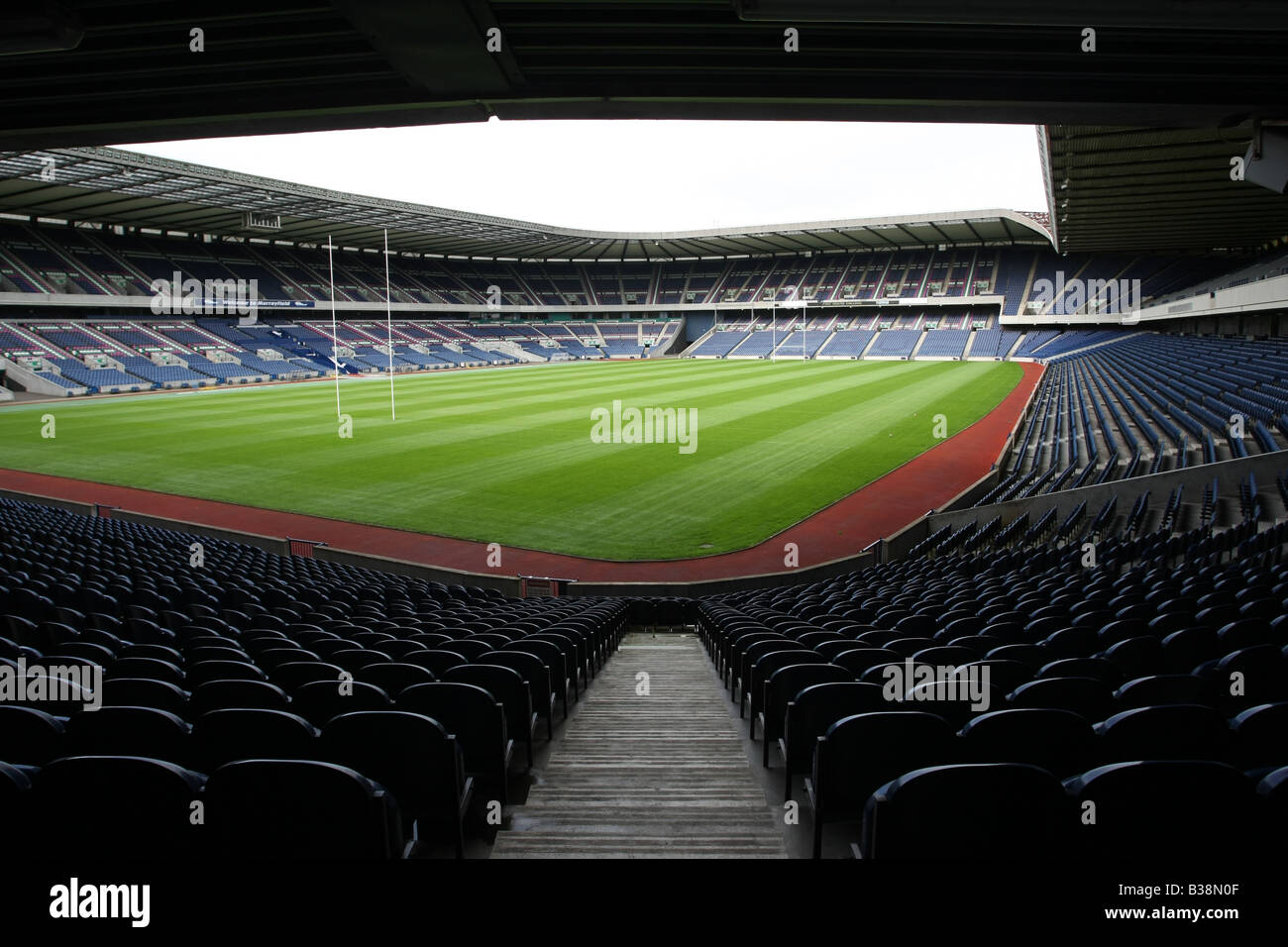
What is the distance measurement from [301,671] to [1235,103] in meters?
12.2

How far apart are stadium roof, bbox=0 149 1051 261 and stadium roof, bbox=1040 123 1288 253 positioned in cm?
1674

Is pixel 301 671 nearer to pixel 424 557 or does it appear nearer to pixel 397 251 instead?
pixel 424 557

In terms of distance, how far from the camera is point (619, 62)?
8695 millimetres

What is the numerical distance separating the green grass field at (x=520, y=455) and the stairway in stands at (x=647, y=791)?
9597 mm

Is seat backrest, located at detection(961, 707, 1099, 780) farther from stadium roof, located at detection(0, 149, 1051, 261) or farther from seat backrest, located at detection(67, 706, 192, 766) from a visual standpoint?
stadium roof, located at detection(0, 149, 1051, 261)

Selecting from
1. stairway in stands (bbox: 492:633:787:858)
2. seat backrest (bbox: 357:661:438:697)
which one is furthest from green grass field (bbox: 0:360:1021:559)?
seat backrest (bbox: 357:661:438:697)

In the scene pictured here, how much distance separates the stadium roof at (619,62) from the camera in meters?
6.97

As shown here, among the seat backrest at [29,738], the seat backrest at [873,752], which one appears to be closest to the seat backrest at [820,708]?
the seat backrest at [873,752]

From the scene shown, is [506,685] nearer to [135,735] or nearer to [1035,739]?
[135,735]

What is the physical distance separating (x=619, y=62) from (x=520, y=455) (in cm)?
1966

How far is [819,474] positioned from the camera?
79.0 ft

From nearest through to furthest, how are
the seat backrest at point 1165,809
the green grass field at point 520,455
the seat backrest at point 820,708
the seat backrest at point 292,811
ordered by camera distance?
the seat backrest at point 1165,809
the seat backrest at point 292,811
the seat backrest at point 820,708
the green grass field at point 520,455

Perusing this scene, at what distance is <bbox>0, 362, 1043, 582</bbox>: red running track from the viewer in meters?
16.2

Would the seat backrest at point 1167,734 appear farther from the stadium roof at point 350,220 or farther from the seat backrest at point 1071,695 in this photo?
the stadium roof at point 350,220
